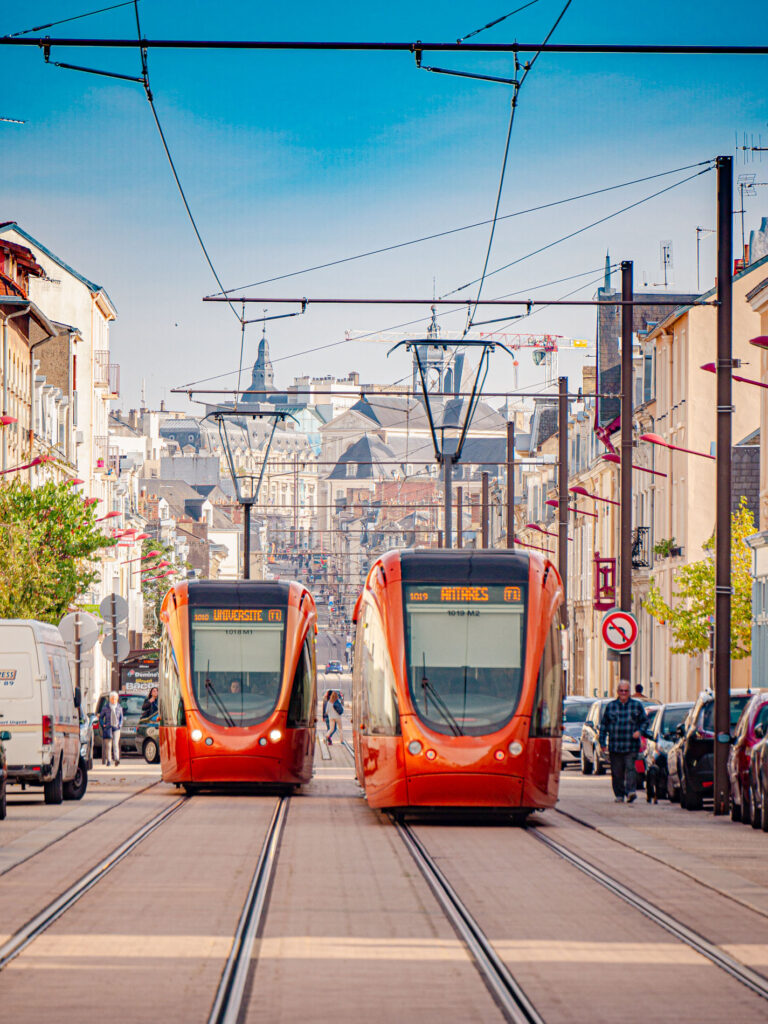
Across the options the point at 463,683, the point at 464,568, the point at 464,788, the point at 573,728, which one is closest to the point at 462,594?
the point at 464,568

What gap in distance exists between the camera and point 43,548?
172 ft

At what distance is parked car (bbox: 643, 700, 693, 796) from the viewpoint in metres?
28.1

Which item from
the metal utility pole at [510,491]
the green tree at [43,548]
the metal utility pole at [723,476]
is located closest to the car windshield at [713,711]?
the metal utility pole at [723,476]

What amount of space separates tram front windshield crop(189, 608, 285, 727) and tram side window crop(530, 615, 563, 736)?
5999mm

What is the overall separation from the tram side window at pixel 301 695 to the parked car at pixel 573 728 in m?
14.8

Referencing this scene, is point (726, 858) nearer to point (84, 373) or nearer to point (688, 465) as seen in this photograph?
point (688, 465)

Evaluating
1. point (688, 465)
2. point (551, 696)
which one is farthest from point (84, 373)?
point (551, 696)

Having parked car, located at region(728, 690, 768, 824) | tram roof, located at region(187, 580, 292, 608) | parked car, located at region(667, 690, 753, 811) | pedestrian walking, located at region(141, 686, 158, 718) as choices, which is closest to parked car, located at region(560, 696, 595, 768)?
pedestrian walking, located at region(141, 686, 158, 718)

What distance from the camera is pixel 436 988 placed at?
966 centimetres

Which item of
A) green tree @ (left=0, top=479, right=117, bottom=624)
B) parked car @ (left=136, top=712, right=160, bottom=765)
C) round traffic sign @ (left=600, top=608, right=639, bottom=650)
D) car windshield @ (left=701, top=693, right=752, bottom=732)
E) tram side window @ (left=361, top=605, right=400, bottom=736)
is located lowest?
parked car @ (left=136, top=712, right=160, bottom=765)

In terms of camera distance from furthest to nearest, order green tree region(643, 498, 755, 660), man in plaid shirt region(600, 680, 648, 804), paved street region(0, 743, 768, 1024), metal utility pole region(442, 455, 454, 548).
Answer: green tree region(643, 498, 755, 660), metal utility pole region(442, 455, 454, 548), man in plaid shirt region(600, 680, 648, 804), paved street region(0, 743, 768, 1024)

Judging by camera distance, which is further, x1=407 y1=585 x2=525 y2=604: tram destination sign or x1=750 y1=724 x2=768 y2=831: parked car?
x1=407 y1=585 x2=525 y2=604: tram destination sign

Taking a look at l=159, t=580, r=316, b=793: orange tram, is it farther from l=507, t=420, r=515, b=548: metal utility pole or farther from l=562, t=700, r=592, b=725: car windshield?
l=507, t=420, r=515, b=548: metal utility pole

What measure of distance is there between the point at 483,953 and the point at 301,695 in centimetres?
1595
